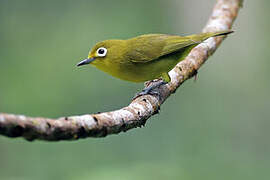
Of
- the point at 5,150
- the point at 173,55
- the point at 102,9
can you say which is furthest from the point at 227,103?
the point at 5,150

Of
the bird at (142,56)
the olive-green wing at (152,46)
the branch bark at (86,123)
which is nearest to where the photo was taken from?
the branch bark at (86,123)

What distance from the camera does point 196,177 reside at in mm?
4094

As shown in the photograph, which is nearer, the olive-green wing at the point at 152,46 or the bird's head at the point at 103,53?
the bird's head at the point at 103,53

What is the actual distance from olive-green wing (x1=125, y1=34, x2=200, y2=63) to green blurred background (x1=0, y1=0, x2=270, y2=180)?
1104 millimetres

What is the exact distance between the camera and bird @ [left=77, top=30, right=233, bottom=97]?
15.4ft

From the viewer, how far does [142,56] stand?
481cm

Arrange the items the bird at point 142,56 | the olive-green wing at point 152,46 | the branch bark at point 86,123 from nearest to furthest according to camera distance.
→ the branch bark at point 86,123, the bird at point 142,56, the olive-green wing at point 152,46

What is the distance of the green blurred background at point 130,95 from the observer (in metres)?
4.55

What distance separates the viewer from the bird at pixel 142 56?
4688 mm

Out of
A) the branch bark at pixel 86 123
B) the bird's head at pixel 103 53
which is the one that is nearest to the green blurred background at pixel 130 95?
the branch bark at pixel 86 123

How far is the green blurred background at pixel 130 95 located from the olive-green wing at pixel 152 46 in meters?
1.10

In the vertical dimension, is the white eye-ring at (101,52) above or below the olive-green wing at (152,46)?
below

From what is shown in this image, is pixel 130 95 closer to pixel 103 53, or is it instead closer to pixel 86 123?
pixel 103 53

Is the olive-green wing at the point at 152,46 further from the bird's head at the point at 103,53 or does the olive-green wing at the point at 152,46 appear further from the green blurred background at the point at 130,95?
the green blurred background at the point at 130,95
